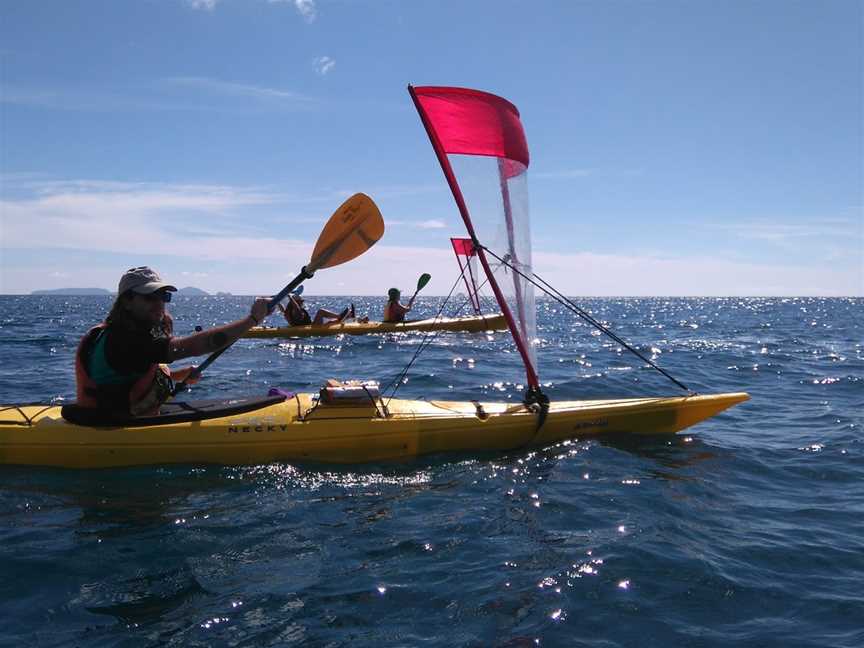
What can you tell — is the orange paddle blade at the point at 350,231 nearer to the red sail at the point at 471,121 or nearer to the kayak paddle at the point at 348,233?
the kayak paddle at the point at 348,233

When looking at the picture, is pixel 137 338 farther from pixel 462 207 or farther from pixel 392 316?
pixel 392 316

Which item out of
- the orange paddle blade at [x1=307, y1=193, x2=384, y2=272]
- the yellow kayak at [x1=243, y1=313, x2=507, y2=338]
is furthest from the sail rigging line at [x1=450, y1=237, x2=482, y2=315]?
the orange paddle blade at [x1=307, y1=193, x2=384, y2=272]

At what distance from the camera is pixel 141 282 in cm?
531

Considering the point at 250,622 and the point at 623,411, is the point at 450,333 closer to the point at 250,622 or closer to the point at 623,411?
the point at 623,411

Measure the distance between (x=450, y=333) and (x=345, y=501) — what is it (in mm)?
15373

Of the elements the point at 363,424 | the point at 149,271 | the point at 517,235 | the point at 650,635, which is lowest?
the point at 650,635

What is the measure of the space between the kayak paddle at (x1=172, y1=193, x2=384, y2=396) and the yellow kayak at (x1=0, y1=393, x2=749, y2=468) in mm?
1004

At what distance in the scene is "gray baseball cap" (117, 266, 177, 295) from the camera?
5258 millimetres

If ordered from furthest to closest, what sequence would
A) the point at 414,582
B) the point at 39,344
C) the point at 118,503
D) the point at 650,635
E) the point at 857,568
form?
1. the point at 39,344
2. the point at 118,503
3. the point at 857,568
4. the point at 414,582
5. the point at 650,635

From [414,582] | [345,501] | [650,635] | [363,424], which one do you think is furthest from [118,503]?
[650,635]

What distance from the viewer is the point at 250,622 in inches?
141

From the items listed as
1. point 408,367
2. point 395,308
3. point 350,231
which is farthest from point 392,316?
Result: point 350,231

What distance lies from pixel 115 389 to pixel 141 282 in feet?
3.83

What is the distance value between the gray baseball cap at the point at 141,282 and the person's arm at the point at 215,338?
1.45ft
